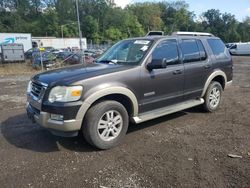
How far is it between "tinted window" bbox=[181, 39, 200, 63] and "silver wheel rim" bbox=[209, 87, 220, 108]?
1.02 metres

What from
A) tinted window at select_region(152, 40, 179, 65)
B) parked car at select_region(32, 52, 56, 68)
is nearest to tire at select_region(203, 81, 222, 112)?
tinted window at select_region(152, 40, 179, 65)

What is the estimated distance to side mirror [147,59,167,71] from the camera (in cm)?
473

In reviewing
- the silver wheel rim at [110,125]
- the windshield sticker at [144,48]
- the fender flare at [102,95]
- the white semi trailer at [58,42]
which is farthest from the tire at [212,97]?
the white semi trailer at [58,42]

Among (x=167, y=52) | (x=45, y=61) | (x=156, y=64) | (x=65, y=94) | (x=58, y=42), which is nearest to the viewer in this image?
(x=65, y=94)

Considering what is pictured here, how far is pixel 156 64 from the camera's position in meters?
4.75

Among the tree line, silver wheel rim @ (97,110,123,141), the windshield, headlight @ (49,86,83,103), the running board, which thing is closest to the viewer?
headlight @ (49,86,83,103)

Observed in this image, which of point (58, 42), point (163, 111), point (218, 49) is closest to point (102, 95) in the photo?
point (163, 111)

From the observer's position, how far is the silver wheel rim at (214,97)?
6.43 metres

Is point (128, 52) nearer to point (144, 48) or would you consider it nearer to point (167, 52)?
point (144, 48)

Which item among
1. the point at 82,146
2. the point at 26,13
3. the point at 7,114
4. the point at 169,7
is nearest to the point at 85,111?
the point at 82,146

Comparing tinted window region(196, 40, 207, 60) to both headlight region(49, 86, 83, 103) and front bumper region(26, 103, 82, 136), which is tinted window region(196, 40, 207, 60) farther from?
front bumper region(26, 103, 82, 136)

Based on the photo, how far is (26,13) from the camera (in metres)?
86.3

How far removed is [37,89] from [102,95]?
1108 millimetres

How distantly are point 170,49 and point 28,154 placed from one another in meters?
3.23
